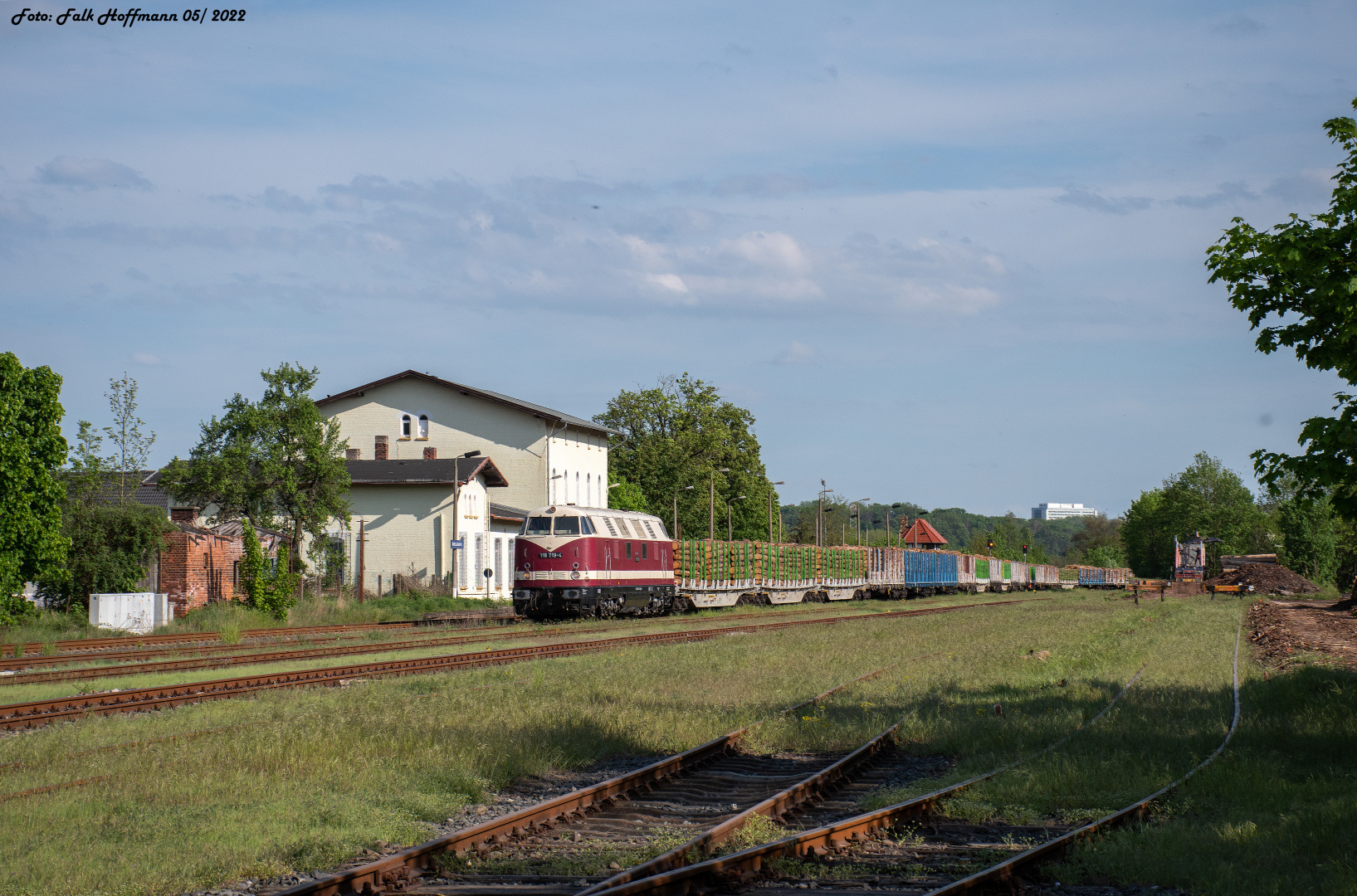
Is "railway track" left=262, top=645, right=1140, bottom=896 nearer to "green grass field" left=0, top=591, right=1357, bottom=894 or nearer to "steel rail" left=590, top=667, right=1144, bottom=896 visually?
"steel rail" left=590, top=667, right=1144, bottom=896

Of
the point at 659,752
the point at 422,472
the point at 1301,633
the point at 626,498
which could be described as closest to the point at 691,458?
the point at 626,498

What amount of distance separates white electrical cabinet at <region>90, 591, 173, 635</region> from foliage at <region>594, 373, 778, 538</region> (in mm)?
52308

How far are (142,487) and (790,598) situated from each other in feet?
103

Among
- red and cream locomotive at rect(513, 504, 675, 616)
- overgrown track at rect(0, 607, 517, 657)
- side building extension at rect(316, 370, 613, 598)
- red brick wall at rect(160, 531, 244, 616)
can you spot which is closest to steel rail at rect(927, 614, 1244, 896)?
overgrown track at rect(0, 607, 517, 657)

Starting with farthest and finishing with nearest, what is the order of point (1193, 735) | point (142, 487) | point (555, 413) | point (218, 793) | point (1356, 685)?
point (555, 413) → point (142, 487) → point (1356, 685) → point (1193, 735) → point (218, 793)

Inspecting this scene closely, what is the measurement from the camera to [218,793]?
370 inches

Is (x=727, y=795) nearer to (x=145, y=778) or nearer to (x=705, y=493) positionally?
(x=145, y=778)

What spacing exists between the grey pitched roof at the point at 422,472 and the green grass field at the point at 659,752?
27.2 meters

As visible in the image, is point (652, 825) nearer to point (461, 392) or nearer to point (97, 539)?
point (97, 539)

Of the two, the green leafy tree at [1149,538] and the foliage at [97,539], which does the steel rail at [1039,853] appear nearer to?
the foliage at [97,539]

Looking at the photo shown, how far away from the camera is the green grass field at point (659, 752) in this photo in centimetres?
746

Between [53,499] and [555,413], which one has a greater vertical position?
[555,413]

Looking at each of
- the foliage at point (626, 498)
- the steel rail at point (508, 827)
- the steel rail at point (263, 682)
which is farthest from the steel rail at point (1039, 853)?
the foliage at point (626, 498)

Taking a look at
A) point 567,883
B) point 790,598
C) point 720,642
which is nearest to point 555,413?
point 790,598
